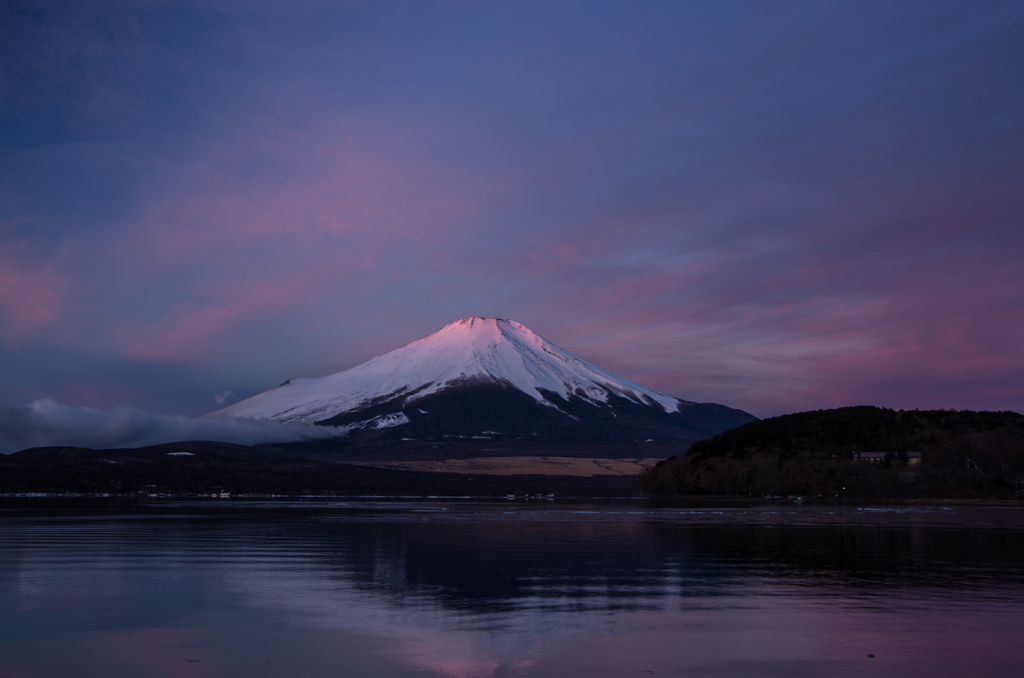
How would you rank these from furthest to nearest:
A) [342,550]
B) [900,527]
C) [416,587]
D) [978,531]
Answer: [900,527]
[978,531]
[342,550]
[416,587]

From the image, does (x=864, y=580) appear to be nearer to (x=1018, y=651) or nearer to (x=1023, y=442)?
(x=1018, y=651)

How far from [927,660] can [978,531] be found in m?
39.4

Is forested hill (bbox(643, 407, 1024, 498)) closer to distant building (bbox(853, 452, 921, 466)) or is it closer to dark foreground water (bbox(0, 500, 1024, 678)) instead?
distant building (bbox(853, 452, 921, 466))

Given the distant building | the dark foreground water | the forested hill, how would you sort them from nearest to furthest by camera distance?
the dark foreground water, the forested hill, the distant building

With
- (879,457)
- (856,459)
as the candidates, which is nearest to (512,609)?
(856,459)

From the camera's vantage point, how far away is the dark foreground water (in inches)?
579

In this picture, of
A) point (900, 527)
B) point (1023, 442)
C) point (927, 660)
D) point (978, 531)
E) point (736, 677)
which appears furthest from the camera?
point (1023, 442)

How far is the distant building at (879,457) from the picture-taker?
146637 mm

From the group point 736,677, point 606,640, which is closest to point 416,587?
point 606,640

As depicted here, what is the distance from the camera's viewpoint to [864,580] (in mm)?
25688

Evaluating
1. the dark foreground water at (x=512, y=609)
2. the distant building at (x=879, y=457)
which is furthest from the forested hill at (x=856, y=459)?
the dark foreground water at (x=512, y=609)

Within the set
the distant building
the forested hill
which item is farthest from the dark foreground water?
the distant building

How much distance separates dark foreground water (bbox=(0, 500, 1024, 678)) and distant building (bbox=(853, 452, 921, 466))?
383ft

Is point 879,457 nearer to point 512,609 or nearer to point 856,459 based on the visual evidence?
point 856,459
